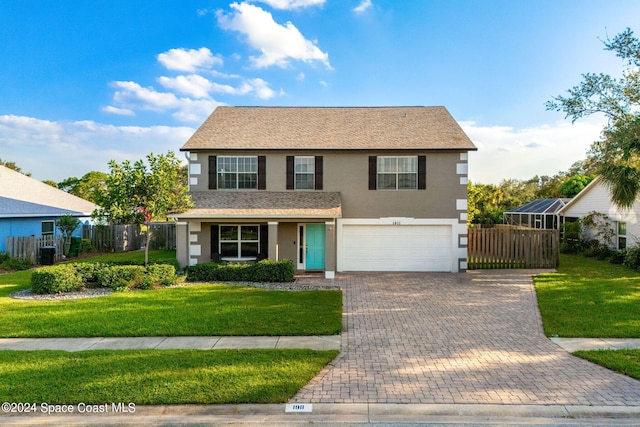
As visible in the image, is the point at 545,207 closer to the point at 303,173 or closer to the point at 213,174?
the point at 303,173

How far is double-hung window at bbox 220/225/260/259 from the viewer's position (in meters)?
15.9

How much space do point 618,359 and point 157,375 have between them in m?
7.98

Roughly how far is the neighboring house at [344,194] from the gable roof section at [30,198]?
10733mm

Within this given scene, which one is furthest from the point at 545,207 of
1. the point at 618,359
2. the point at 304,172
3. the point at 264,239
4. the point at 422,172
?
the point at 618,359

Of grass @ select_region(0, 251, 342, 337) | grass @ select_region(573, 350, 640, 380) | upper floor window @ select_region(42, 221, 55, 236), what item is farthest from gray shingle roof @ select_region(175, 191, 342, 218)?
upper floor window @ select_region(42, 221, 55, 236)

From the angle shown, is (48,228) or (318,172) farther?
(48,228)

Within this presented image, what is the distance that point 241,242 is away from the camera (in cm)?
1594

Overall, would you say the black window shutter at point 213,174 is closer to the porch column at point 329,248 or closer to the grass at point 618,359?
the porch column at point 329,248

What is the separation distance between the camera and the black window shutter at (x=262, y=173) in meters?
16.5

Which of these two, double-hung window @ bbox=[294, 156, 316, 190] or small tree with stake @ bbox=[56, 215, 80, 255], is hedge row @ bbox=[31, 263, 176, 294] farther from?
small tree with stake @ bbox=[56, 215, 80, 255]

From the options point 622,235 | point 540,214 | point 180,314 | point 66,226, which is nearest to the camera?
point 180,314

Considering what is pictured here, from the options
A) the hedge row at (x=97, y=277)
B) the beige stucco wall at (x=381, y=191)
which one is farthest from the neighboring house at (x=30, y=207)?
the beige stucco wall at (x=381, y=191)

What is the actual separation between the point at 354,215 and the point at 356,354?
981cm

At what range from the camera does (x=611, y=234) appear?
20.2 metres
